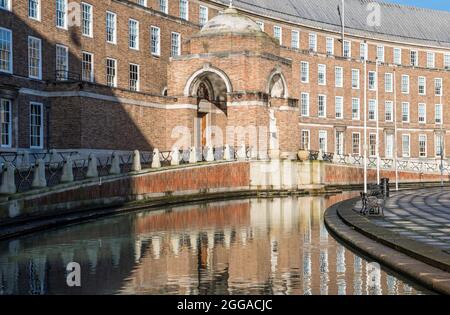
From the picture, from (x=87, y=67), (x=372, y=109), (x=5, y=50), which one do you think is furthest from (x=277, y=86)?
(x=372, y=109)

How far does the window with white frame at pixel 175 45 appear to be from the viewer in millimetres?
58969

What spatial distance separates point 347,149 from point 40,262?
70165 mm

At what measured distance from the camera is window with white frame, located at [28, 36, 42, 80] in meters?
41.5

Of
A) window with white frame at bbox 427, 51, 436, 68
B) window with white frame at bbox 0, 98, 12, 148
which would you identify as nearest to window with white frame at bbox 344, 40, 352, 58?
window with white frame at bbox 427, 51, 436, 68

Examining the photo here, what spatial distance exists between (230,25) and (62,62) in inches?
523

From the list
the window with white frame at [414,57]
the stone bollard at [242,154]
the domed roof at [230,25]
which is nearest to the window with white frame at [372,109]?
the window with white frame at [414,57]

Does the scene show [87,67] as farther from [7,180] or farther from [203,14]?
[7,180]

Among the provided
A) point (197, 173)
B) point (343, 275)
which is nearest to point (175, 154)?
point (197, 173)

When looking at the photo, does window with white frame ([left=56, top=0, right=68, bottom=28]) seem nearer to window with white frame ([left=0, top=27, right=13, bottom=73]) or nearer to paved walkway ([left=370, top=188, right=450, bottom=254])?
window with white frame ([left=0, top=27, right=13, bottom=73])

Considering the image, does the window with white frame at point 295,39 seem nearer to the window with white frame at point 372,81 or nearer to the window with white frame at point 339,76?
the window with white frame at point 339,76

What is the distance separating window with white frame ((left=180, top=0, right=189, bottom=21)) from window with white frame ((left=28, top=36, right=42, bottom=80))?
22155 millimetres

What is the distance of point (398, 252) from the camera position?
1502cm
